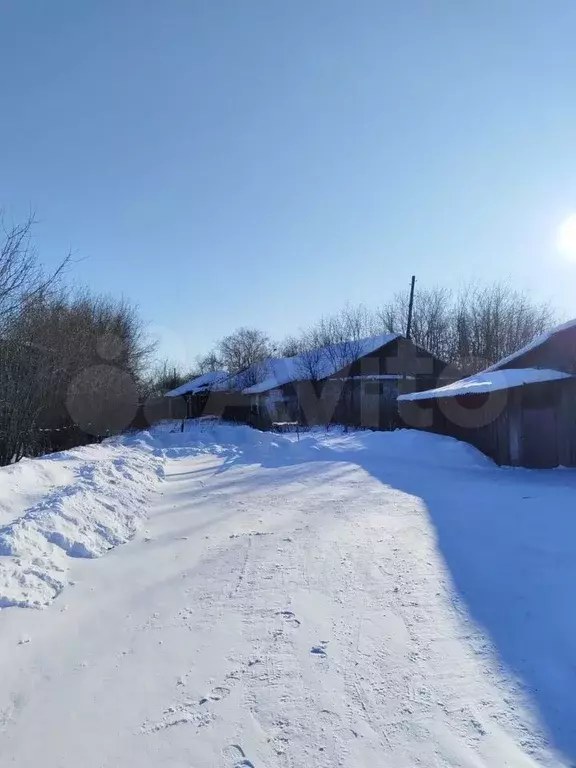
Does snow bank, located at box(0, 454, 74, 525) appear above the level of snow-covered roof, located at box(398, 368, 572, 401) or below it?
below

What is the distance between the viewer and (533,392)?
1245cm

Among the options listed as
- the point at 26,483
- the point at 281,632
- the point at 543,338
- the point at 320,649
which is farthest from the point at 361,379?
the point at 320,649

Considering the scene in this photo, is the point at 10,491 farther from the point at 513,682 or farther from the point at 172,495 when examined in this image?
the point at 513,682

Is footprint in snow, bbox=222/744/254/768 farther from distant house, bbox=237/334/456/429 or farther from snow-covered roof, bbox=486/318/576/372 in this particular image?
distant house, bbox=237/334/456/429

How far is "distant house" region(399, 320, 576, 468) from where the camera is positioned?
11.9 m

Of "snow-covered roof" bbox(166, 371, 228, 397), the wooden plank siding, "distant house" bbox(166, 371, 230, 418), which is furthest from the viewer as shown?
"snow-covered roof" bbox(166, 371, 228, 397)

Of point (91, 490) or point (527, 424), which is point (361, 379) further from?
point (91, 490)

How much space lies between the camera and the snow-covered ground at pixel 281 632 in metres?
2.51

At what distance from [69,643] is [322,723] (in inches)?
76.2

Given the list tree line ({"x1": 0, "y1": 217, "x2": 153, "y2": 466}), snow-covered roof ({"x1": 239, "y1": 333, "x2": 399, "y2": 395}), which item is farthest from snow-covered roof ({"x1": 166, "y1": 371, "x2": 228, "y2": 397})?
tree line ({"x1": 0, "y1": 217, "x2": 153, "y2": 466})

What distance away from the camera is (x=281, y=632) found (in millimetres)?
3611

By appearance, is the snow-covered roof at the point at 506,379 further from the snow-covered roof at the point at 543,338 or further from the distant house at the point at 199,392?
the distant house at the point at 199,392

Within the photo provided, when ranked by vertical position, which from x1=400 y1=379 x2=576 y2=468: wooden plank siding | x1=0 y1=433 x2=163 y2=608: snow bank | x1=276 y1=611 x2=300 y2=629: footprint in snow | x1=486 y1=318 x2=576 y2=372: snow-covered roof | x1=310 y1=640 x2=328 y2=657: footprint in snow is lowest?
x1=310 y1=640 x2=328 y2=657: footprint in snow

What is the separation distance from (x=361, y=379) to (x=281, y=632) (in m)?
24.9
